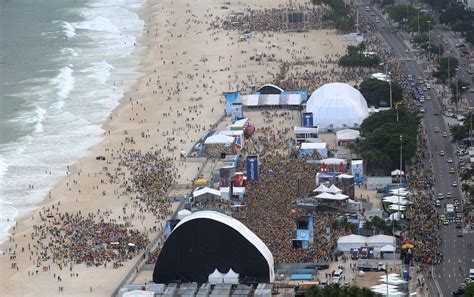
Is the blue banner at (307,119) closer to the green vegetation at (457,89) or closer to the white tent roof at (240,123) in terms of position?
the white tent roof at (240,123)

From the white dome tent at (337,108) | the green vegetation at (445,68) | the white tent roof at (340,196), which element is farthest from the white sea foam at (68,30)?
the white tent roof at (340,196)

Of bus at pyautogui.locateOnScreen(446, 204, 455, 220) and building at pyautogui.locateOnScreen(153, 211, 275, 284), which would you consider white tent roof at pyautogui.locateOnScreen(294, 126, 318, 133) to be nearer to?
bus at pyautogui.locateOnScreen(446, 204, 455, 220)

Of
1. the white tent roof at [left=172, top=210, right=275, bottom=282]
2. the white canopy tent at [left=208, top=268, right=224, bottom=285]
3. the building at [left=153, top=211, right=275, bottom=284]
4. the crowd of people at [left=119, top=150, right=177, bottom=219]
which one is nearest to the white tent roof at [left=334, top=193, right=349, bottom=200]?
the crowd of people at [left=119, top=150, right=177, bottom=219]

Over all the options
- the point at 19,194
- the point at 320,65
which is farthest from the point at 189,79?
the point at 19,194

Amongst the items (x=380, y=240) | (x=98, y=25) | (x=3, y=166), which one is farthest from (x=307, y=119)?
(x=98, y=25)

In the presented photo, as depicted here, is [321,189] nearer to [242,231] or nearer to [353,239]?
[353,239]

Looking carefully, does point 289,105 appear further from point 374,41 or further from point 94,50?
point 94,50
